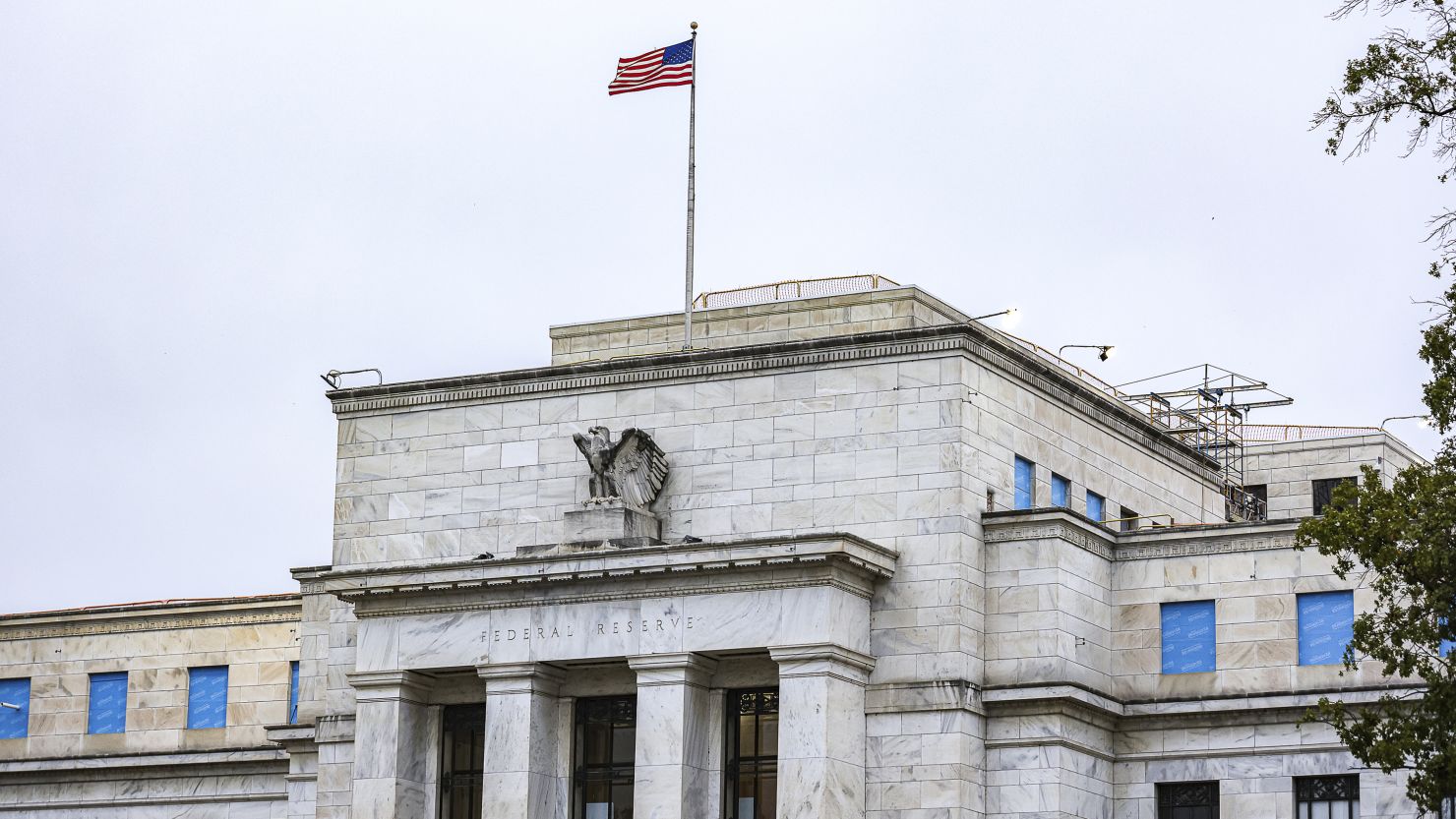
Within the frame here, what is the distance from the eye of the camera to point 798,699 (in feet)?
169

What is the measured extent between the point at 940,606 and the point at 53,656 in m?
29.0

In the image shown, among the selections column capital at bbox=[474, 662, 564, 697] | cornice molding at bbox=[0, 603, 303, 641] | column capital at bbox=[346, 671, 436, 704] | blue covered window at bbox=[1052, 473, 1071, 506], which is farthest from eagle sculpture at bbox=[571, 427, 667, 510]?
cornice molding at bbox=[0, 603, 303, 641]

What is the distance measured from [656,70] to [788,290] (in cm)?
625

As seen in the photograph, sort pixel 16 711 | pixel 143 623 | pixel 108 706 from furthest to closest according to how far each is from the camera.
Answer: pixel 16 711
pixel 108 706
pixel 143 623

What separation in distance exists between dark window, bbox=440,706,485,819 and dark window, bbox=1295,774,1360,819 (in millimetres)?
17647

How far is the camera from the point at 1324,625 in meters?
52.8

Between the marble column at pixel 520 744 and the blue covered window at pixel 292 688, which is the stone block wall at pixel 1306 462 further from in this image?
the marble column at pixel 520 744

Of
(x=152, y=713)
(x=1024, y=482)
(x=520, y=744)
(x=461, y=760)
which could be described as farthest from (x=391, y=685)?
(x=152, y=713)

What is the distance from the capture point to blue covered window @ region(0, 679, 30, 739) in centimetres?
7000

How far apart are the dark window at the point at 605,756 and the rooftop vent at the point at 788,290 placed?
37.8ft

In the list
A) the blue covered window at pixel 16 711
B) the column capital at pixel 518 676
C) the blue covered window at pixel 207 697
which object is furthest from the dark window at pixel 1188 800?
the blue covered window at pixel 16 711

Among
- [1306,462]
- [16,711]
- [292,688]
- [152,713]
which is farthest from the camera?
[1306,462]

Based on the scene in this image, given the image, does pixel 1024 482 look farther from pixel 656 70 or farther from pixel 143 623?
pixel 143 623

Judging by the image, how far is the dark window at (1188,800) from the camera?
2087 inches
